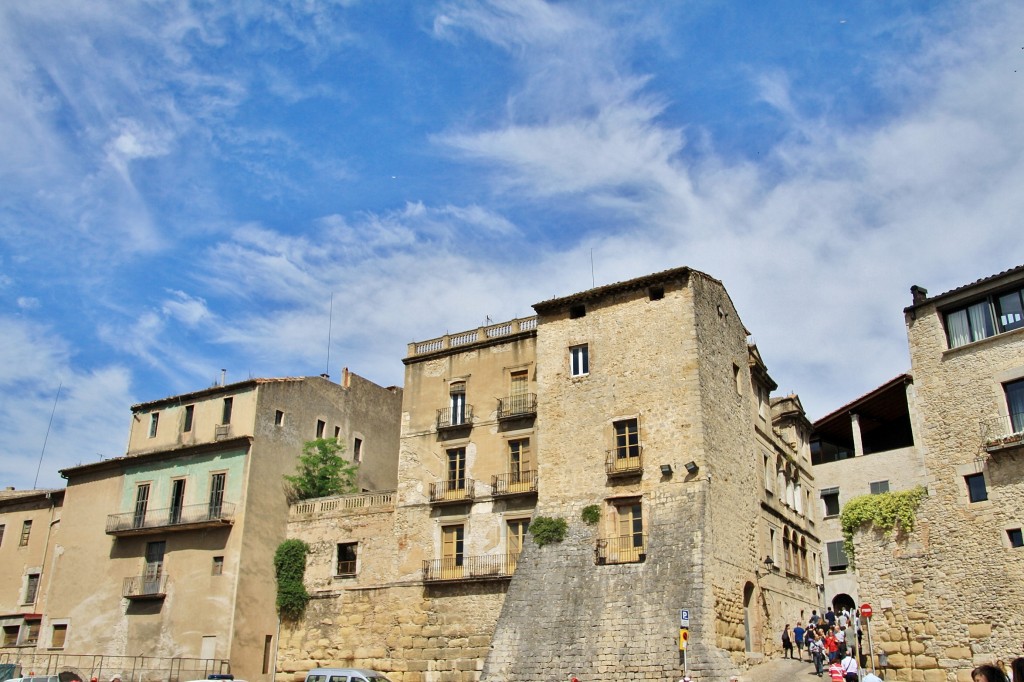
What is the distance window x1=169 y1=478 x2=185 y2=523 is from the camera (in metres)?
42.2

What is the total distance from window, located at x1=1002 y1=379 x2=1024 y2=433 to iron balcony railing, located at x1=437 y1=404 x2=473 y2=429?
65.5ft

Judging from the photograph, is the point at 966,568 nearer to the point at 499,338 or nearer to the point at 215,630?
the point at 499,338

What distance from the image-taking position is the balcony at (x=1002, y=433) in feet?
89.0

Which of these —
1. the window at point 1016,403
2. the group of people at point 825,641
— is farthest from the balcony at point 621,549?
the window at point 1016,403

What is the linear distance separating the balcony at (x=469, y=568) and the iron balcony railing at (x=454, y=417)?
5.52 m

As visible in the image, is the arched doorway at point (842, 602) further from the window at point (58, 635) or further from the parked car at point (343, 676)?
the window at point (58, 635)

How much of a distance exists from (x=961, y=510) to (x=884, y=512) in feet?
7.99

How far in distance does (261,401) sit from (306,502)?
4909mm

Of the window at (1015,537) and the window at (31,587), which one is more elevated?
the window at (31,587)

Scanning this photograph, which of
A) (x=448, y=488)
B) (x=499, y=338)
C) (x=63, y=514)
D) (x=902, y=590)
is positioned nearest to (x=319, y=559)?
(x=448, y=488)

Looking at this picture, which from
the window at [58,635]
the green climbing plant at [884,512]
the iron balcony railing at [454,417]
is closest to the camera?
the green climbing plant at [884,512]

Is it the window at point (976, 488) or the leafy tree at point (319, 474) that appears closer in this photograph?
the window at point (976, 488)

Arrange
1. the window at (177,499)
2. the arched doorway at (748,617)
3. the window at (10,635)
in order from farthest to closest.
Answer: the window at (10,635)
the window at (177,499)
the arched doorway at (748,617)

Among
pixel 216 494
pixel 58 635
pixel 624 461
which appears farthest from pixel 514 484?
pixel 58 635
